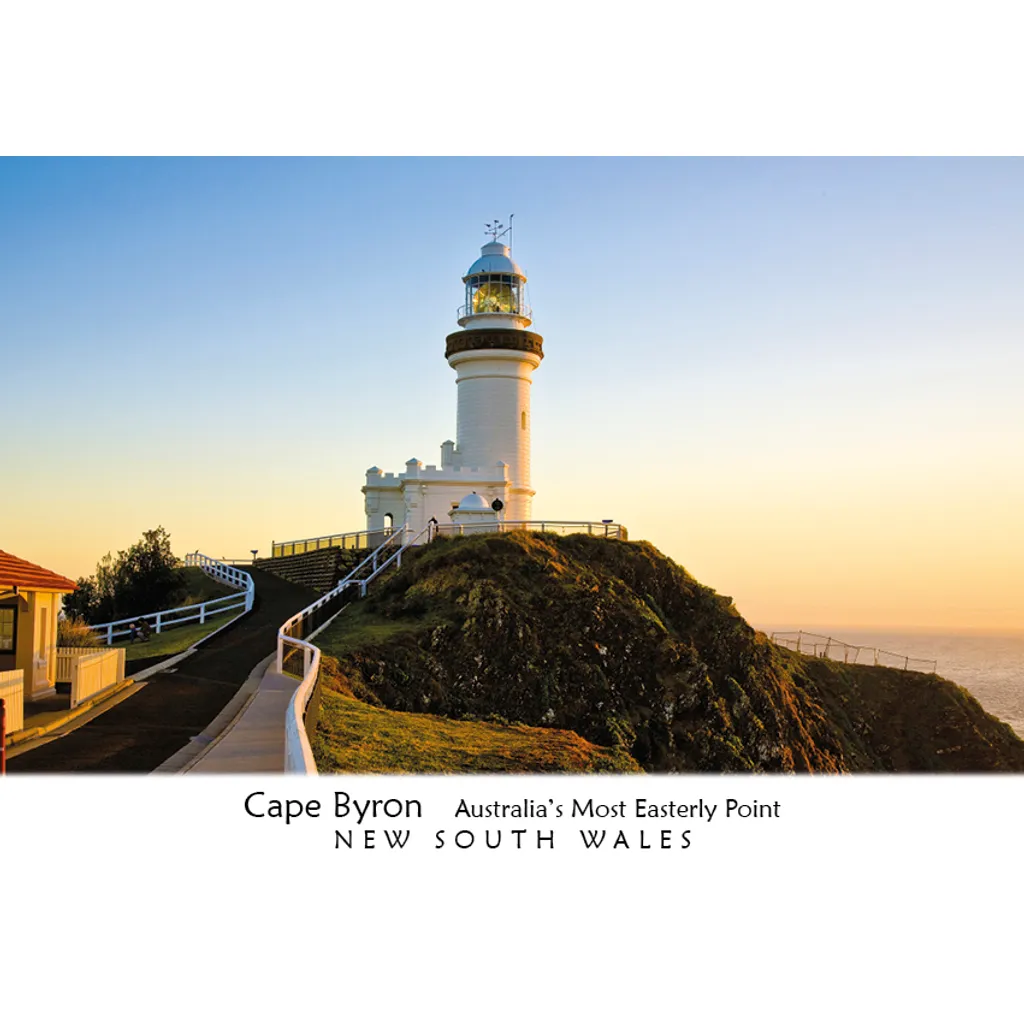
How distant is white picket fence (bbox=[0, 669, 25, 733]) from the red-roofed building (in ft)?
10.7

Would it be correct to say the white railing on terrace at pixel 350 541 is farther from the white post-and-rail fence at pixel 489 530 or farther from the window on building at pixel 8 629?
the window on building at pixel 8 629

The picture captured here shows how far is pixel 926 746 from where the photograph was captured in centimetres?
4219

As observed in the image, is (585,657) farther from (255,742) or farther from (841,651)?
(841,651)

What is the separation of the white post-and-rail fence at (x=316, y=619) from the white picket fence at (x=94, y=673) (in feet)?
10.1

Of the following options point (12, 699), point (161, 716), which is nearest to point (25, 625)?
point (12, 699)

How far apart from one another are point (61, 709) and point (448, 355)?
27.9 meters

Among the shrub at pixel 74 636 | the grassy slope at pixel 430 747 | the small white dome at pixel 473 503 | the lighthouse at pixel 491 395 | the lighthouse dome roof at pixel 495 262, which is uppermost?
the lighthouse dome roof at pixel 495 262

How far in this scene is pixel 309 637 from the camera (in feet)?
78.3

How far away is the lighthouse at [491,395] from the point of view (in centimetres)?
4084

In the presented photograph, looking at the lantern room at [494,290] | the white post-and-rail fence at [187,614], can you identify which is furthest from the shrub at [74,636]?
the lantern room at [494,290]

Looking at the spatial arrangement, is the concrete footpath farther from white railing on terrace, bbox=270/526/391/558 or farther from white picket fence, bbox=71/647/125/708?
white railing on terrace, bbox=270/526/391/558

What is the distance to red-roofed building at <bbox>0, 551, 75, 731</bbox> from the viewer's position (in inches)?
724
